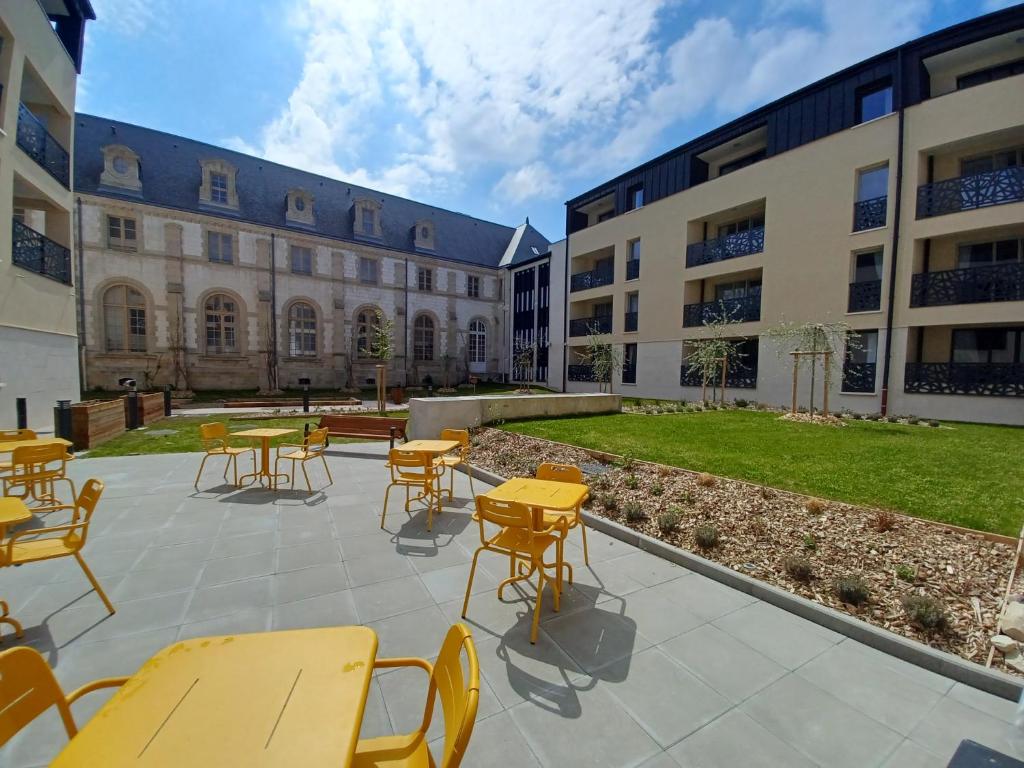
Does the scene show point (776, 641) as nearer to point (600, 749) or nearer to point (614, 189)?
point (600, 749)

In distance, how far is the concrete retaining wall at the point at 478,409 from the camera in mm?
9914

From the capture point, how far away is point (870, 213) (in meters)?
14.0

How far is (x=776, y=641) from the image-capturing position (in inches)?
117

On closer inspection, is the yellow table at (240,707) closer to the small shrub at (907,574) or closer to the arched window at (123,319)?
the small shrub at (907,574)

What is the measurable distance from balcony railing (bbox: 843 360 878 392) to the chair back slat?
18.3 meters

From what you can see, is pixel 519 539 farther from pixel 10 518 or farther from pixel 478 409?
pixel 478 409

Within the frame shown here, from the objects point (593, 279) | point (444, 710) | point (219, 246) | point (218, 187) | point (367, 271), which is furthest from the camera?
point (367, 271)

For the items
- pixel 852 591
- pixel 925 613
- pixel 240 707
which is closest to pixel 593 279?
pixel 852 591

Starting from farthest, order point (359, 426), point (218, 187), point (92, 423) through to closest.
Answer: point (218, 187) → point (359, 426) → point (92, 423)

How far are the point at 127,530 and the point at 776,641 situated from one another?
644 cm

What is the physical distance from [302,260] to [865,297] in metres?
30.1

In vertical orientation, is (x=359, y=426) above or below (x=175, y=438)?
above

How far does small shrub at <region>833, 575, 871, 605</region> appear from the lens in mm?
3301

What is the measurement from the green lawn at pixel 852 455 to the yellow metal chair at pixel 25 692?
20.9 ft
